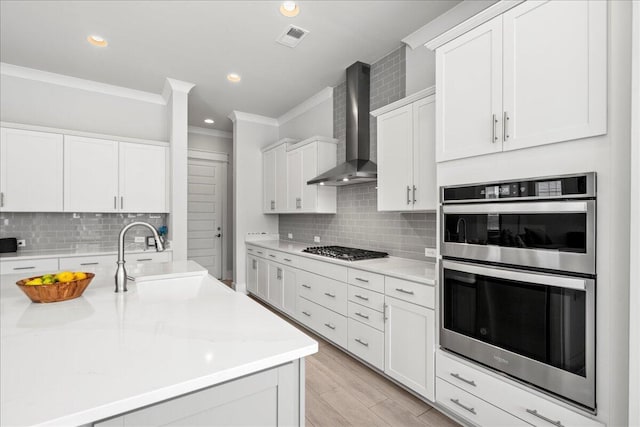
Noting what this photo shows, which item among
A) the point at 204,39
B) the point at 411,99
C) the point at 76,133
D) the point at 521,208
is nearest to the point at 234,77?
the point at 204,39

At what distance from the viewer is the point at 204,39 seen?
10.0ft

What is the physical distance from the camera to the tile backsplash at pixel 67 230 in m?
3.61

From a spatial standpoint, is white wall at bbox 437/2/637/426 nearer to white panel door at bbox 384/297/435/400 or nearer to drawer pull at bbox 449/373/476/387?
drawer pull at bbox 449/373/476/387

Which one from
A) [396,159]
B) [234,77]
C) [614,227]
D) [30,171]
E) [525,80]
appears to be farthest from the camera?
[234,77]

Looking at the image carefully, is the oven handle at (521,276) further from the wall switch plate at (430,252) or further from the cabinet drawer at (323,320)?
the cabinet drawer at (323,320)

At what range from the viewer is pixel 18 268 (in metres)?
3.17

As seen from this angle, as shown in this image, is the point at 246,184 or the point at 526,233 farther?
the point at 246,184

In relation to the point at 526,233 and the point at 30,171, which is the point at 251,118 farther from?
the point at 526,233

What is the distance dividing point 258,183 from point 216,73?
76.3 inches

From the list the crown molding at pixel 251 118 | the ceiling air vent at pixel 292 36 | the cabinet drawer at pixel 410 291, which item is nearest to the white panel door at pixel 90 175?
the crown molding at pixel 251 118

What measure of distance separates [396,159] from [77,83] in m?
4.11

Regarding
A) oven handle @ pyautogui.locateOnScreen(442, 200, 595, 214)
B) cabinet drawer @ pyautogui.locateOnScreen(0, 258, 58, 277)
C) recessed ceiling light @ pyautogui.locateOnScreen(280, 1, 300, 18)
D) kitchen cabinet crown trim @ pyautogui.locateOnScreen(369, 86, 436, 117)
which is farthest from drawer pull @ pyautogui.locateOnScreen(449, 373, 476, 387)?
cabinet drawer @ pyautogui.locateOnScreen(0, 258, 58, 277)

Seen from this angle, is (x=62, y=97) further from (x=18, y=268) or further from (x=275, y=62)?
(x=275, y=62)

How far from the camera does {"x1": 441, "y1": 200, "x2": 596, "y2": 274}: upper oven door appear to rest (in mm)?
1370
